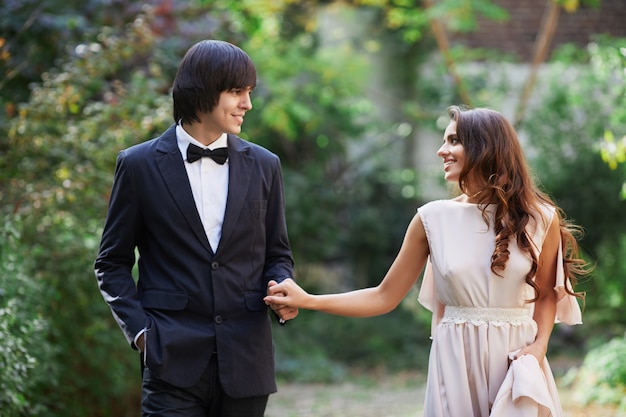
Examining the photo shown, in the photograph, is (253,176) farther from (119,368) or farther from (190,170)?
(119,368)

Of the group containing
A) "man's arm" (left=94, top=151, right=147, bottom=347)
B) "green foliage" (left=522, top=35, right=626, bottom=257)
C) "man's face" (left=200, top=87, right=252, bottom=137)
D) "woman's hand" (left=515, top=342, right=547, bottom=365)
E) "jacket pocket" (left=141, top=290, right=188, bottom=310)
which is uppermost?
"man's face" (left=200, top=87, right=252, bottom=137)

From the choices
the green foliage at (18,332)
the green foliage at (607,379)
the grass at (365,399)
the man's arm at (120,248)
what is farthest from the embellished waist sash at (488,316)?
the green foliage at (607,379)

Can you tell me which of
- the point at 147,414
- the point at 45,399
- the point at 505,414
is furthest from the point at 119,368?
the point at 505,414

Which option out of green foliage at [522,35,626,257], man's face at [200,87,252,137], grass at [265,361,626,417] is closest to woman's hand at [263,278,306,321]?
man's face at [200,87,252,137]

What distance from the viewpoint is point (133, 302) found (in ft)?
12.1

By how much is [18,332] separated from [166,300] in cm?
201

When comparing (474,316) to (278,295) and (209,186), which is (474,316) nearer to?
(278,295)

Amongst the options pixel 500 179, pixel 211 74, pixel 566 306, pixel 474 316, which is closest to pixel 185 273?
pixel 211 74

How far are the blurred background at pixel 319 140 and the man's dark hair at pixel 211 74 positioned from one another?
177 centimetres

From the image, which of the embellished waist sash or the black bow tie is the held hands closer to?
the black bow tie

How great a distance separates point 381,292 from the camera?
4039 millimetres

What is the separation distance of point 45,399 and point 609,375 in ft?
13.6

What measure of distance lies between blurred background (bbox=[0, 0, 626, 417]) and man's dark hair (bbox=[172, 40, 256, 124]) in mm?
1775

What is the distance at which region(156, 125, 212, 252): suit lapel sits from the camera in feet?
12.2
